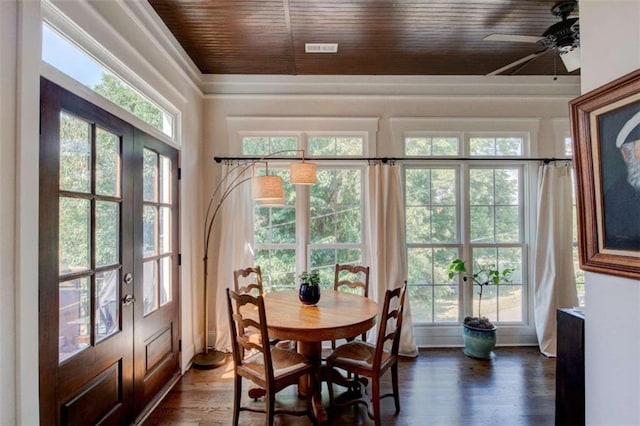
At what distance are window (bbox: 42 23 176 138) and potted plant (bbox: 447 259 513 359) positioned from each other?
3.20m

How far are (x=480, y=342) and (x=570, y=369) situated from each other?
1.71m

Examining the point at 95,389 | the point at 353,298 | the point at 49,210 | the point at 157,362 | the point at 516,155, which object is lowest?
the point at 157,362

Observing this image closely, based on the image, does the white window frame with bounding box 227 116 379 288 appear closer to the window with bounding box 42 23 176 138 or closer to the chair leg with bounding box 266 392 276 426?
the window with bounding box 42 23 176 138

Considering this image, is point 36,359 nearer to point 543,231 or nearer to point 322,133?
point 322,133

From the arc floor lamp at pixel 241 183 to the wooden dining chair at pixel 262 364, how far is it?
93cm

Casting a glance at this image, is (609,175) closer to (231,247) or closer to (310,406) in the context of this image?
(310,406)

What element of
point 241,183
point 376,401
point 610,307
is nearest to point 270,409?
point 376,401

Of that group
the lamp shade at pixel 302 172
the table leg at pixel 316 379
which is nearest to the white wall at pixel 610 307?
the table leg at pixel 316 379

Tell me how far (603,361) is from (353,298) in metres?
1.67

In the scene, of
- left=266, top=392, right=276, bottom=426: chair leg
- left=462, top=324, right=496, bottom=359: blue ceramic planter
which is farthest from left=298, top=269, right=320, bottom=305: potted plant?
left=462, top=324, right=496, bottom=359: blue ceramic planter

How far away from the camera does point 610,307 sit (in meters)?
1.27

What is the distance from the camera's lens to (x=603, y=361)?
1.30 meters

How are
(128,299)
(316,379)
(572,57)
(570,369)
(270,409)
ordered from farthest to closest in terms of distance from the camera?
(572,57) → (316,379) → (128,299) → (270,409) → (570,369)

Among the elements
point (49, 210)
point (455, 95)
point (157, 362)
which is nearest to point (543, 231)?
point (455, 95)
